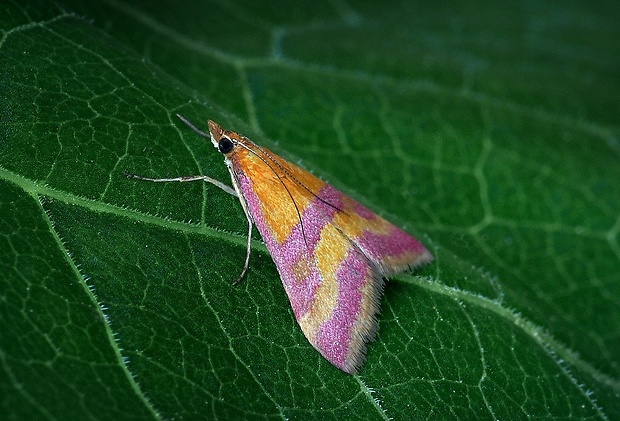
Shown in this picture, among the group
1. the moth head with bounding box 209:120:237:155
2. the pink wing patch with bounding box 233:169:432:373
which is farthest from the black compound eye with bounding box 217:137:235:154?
the pink wing patch with bounding box 233:169:432:373

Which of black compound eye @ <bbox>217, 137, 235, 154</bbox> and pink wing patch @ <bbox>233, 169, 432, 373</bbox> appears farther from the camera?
black compound eye @ <bbox>217, 137, 235, 154</bbox>

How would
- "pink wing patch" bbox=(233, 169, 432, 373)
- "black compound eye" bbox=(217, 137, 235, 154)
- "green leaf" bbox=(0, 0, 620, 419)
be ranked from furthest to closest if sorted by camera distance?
"black compound eye" bbox=(217, 137, 235, 154) < "pink wing patch" bbox=(233, 169, 432, 373) < "green leaf" bbox=(0, 0, 620, 419)

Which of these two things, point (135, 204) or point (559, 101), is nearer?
point (135, 204)

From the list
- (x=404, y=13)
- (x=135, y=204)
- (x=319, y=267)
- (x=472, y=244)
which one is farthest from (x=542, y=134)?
(x=135, y=204)

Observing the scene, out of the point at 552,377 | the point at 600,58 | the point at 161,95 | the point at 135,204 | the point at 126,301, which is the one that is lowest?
the point at 552,377

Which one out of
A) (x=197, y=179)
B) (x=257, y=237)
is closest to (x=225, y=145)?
(x=197, y=179)

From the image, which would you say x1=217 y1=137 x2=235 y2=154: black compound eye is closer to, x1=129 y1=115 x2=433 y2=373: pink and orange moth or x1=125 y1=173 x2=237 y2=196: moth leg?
x1=129 y1=115 x2=433 y2=373: pink and orange moth

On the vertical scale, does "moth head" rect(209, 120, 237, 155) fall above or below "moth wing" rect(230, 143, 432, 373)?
above

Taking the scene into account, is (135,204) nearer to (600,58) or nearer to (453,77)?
(453,77)
